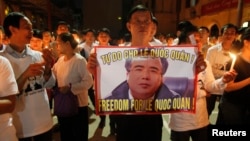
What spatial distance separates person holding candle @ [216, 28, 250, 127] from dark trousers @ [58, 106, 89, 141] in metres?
2.13

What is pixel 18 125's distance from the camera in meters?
3.01

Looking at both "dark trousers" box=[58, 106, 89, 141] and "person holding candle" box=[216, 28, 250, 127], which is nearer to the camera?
"person holding candle" box=[216, 28, 250, 127]

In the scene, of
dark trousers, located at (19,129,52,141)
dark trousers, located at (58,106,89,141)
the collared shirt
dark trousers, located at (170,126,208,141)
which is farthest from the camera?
dark trousers, located at (58,106,89,141)

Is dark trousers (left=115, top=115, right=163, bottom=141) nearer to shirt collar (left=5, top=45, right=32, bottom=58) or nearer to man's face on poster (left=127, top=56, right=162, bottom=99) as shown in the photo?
man's face on poster (left=127, top=56, right=162, bottom=99)

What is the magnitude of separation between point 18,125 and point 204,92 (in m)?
2.25

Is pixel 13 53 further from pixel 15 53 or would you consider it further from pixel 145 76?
pixel 145 76

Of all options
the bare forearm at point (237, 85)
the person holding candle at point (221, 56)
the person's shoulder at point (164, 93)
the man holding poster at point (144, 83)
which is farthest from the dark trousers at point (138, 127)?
the person holding candle at point (221, 56)

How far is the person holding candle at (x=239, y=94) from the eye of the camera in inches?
138

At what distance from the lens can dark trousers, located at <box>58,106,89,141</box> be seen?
166 inches

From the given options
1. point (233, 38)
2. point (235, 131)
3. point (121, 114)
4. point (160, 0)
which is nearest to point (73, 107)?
point (121, 114)

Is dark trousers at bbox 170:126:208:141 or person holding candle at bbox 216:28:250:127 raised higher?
person holding candle at bbox 216:28:250:127

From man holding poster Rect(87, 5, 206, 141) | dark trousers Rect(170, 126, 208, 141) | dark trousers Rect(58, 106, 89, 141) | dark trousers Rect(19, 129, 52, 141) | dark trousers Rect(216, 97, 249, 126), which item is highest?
man holding poster Rect(87, 5, 206, 141)

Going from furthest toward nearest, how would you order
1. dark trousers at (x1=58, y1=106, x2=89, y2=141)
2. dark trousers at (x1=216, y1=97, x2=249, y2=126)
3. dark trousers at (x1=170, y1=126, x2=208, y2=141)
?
dark trousers at (x1=58, y1=106, x2=89, y2=141) < dark trousers at (x1=216, y1=97, x2=249, y2=126) < dark trousers at (x1=170, y1=126, x2=208, y2=141)

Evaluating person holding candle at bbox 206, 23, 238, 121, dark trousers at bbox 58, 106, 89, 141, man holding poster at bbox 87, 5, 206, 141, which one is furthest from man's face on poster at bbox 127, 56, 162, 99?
person holding candle at bbox 206, 23, 238, 121
